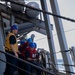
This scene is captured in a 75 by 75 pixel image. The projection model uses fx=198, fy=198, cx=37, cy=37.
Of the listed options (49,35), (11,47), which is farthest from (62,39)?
(11,47)

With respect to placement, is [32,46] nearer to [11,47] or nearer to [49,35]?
[11,47]

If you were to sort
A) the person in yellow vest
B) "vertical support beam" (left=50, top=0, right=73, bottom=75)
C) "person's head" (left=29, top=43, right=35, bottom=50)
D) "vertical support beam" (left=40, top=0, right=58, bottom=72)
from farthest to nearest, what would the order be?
"vertical support beam" (left=40, top=0, right=58, bottom=72), "vertical support beam" (left=50, top=0, right=73, bottom=75), "person's head" (left=29, top=43, right=35, bottom=50), the person in yellow vest

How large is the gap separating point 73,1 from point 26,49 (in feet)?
4.43

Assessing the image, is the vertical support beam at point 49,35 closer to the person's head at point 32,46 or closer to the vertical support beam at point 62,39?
the vertical support beam at point 62,39

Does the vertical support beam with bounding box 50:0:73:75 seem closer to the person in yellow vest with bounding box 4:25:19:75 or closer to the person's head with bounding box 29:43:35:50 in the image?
the person's head with bounding box 29:43:35:50

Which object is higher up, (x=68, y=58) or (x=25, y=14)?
(x=25, y=14)

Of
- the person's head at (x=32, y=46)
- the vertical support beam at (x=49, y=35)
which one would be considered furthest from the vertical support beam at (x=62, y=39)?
the person's head at (x=32, y=46)

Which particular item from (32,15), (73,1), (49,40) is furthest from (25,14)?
(73,1)

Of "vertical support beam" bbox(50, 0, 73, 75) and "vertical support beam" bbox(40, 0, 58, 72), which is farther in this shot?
"vertical support beam" bbox(40, 0, 58, 72)

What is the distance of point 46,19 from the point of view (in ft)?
13.4

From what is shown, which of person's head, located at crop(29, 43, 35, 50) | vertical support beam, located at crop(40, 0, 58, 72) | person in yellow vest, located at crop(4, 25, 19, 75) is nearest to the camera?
person in yellow vest, located at crop(4, 25, 19, 75)

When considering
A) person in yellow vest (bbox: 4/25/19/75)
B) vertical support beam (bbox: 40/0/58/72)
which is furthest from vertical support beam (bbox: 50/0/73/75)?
person in yellow vest (bbox: 4/25/19/75)

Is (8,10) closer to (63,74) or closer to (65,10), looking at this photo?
(65,10)

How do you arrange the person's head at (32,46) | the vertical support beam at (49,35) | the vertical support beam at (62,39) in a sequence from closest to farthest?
the person's head at (32,46), the vertical support beam at (62,39), the vertical support beam at (49,35)
